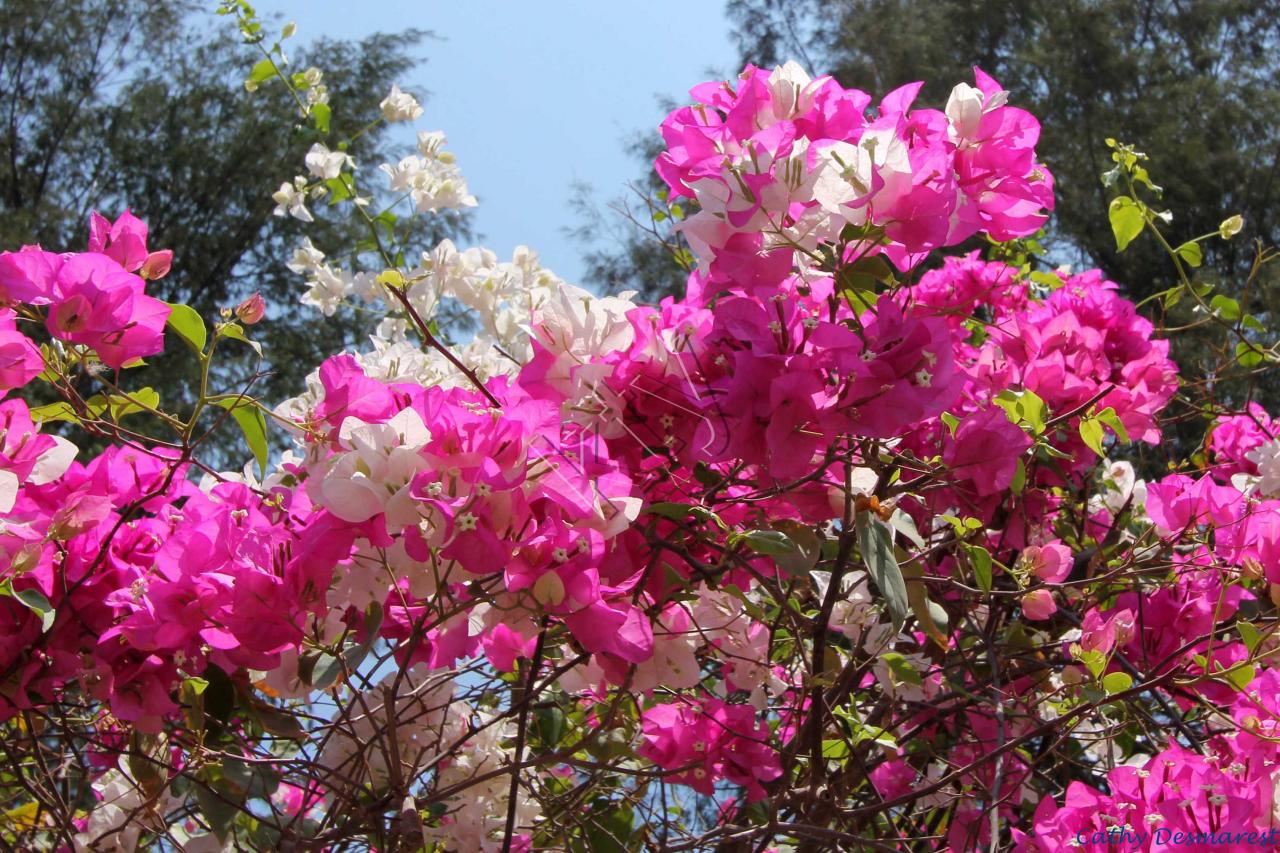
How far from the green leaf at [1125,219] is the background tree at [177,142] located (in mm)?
7851

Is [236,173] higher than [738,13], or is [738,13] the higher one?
[738,13]

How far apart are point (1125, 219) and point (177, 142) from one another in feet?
28.9

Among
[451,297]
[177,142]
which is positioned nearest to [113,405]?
[451,297]

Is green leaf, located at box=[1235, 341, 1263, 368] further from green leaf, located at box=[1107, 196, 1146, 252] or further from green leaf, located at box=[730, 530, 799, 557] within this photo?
green leaf, located at box=[730, 530, 799, 557]

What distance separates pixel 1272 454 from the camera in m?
1.45

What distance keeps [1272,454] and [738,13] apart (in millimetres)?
7793

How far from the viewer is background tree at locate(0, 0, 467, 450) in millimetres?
8906

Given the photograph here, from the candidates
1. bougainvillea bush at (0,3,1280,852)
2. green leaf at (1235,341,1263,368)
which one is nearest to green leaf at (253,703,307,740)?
bougainvillea bush at (0,3,1280,852)

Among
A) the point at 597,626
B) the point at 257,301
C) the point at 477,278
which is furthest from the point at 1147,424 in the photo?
the point at 477,278

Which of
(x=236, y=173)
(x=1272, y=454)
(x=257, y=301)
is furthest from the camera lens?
(x=236, y=173)

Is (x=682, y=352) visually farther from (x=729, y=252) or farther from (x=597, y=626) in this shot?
(x=597, y=626)

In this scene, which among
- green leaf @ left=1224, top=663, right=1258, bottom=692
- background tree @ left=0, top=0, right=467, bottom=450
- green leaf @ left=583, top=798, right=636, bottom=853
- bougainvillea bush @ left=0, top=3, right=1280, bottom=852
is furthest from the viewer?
background tree @ left=0, top=0, right=467, bottom=450

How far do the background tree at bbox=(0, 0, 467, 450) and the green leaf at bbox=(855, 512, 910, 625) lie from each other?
824cm

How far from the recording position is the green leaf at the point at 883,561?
0.89 metres
